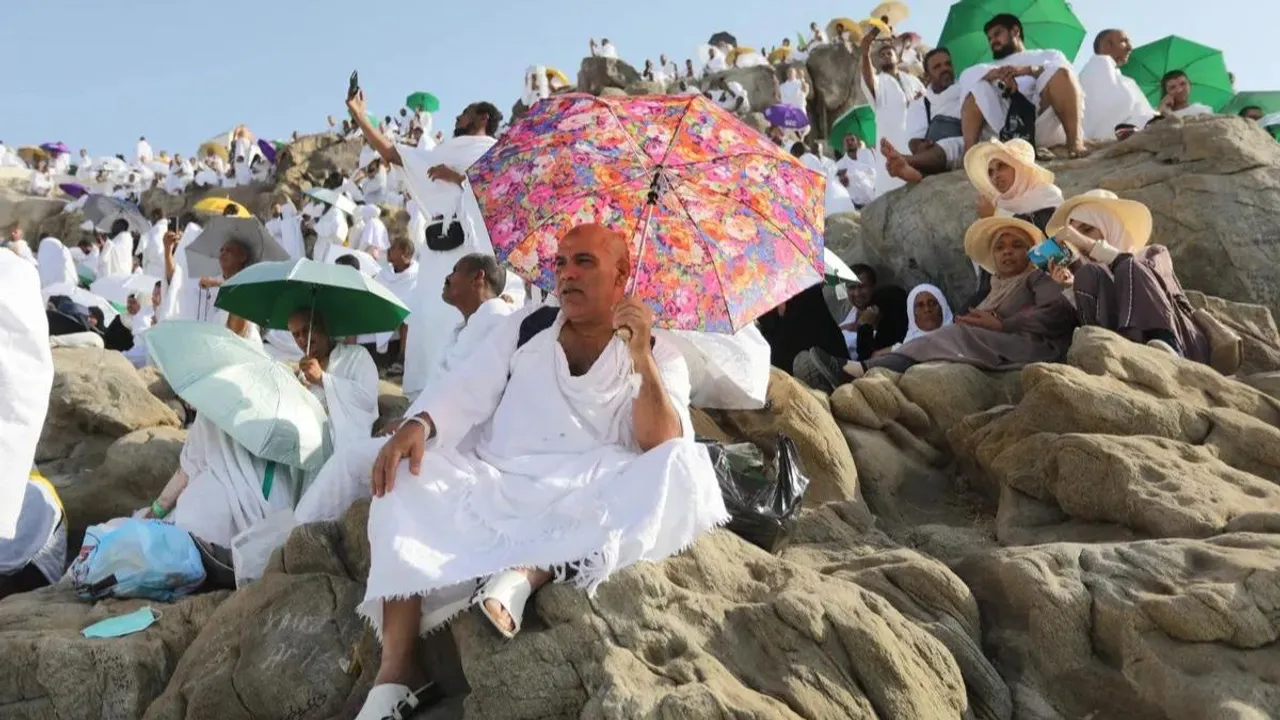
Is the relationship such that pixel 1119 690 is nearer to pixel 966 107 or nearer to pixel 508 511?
pixel 508 511

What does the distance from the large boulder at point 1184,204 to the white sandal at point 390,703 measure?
628 centimetres

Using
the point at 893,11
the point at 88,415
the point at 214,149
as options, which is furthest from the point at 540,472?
the point at 214,149

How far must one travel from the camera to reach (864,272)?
8469 mm

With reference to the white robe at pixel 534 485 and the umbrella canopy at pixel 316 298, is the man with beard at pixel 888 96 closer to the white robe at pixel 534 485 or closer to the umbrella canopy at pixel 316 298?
the umbrella canopy at pixel 316 298

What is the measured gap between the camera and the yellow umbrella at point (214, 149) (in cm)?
3991

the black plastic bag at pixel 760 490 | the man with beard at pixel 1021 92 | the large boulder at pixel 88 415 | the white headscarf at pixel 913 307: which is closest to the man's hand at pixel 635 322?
the black plastic bag at pixel 760 490

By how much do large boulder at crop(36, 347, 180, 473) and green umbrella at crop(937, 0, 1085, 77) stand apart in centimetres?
794

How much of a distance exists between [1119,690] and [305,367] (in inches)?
164

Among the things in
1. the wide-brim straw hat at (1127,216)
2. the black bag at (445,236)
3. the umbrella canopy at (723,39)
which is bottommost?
the black bag at (445,236)

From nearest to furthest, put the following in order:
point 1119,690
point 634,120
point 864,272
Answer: point 1119,690 < point 634,120 < point 864,272

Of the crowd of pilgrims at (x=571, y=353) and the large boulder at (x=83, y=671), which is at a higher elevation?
the crowd of pilgrims at (x=571, y=353)

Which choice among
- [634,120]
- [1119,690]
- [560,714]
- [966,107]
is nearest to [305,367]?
[634,120]

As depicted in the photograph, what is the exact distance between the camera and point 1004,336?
20.4ft

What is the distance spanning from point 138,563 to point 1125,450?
4.22 meters
